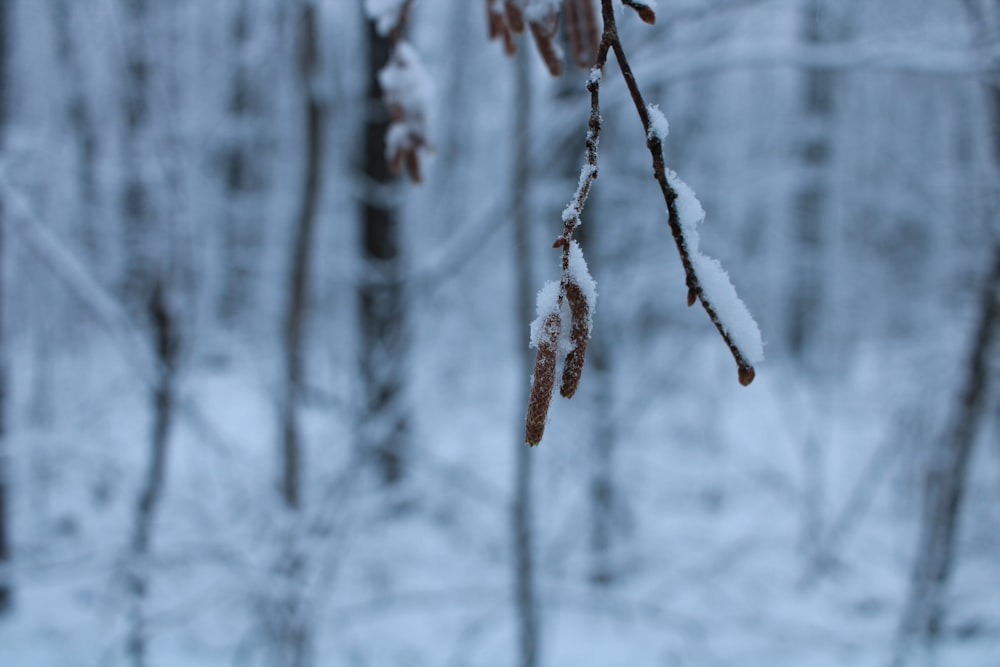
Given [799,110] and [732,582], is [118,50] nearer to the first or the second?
[732,582]

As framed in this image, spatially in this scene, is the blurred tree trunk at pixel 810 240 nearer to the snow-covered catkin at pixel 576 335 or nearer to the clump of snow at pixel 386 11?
the clump of snow at pixel 386 11

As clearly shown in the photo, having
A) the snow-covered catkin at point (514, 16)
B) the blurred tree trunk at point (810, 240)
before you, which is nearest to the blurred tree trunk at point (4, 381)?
the snow-covered catkin at point (514, 16)

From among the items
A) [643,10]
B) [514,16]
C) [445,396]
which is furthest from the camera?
[445,396]

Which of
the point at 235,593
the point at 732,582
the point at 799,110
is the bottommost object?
the point at 732,582

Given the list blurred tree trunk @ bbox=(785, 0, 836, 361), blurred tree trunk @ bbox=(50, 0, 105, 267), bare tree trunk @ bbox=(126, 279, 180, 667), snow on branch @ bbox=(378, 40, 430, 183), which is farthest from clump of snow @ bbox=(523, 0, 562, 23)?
blurred tree trunk @ bbox=(785, 0, 836, 361)

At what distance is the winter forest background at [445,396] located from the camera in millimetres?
2299

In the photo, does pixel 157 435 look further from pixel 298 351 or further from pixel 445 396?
pixel 445 396

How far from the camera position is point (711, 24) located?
216 centimetres

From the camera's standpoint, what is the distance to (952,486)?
264 centimetres

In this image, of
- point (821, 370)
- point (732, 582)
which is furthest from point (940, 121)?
point (732, 582)

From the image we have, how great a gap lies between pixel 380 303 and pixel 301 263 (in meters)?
0.93

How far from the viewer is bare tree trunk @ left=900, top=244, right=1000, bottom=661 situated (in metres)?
2.56

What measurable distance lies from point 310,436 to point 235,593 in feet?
6.72

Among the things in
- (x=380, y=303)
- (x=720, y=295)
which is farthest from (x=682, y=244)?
(x=380, y=303)
